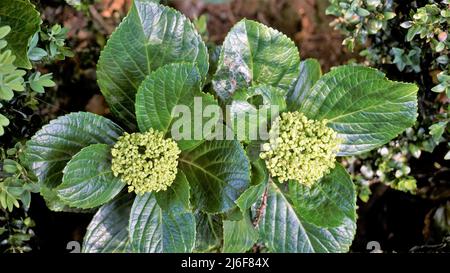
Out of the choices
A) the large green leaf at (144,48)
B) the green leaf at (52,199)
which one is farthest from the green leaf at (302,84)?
the green leaf at (52,199)

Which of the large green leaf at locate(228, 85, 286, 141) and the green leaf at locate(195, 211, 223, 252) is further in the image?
the green leaf at locate(195, 211, 223, 252)

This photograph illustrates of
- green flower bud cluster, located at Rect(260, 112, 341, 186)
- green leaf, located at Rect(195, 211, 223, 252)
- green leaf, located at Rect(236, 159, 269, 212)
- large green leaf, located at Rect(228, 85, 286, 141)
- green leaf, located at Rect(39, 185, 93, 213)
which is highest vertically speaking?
large green leaf, located at Rect(228, 85, 286, 141)

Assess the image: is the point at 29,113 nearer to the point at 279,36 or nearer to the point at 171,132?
the point at 171,132

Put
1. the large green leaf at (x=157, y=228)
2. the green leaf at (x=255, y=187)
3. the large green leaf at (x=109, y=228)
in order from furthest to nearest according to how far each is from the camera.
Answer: the large green leaf at (x=109, y=228) < the large green leaf at (x=157, y=228) < the green leaf at (x=255, y=187)

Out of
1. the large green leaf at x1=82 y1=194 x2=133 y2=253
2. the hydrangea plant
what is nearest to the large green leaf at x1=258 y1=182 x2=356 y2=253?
the hydrangea plant

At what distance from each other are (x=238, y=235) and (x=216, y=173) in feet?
0.60

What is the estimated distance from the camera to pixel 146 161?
3.75 ft

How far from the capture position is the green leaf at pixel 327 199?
3.89 feet

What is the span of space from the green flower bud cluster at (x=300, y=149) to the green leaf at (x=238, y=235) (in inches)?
7.7

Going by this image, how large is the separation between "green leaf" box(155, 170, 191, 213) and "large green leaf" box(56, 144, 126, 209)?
10cm

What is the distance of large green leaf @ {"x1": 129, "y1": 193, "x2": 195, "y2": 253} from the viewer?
4.00ft

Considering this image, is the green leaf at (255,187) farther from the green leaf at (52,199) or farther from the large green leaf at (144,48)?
the green leaf at (52,199)

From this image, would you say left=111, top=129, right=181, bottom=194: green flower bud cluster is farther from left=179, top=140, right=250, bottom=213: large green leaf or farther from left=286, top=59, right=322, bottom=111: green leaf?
left=286, top=59, right=322, bottom=111: green leaf
